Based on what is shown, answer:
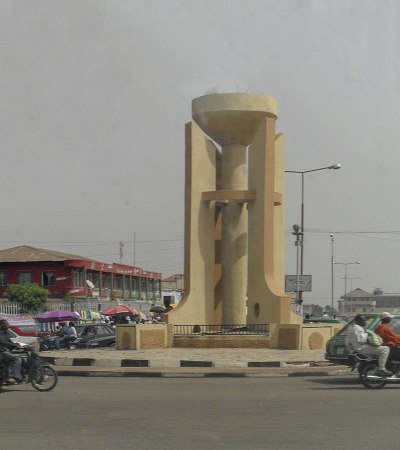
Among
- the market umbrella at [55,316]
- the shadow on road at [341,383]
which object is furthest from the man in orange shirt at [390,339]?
the market umbrella at [55,316]

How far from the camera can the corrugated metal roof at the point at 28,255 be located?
71875 millimetres

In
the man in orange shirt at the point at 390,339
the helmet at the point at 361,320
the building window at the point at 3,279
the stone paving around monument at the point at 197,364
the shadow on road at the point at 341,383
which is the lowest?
the stone paving around monument at the point at 197,364

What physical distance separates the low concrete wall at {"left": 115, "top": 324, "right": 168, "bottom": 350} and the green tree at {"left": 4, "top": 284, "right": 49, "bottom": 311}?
33827mm

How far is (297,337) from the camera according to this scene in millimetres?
28578

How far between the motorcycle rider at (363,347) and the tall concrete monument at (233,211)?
12317 millimetres

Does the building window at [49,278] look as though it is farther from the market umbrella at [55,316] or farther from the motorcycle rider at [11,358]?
the motorcycle rider at [11,358]

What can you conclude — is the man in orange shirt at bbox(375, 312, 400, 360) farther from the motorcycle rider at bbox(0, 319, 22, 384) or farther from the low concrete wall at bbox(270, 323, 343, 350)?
the low concrete wall at bbox(270, 323, 343, 350)

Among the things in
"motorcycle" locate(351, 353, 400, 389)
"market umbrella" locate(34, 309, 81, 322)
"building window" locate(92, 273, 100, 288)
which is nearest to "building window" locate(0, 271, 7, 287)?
"building window" locate(92, 273, 100, 288)

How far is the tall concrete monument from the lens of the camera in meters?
30.6

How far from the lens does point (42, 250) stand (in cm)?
7794

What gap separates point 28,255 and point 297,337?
1926 inches

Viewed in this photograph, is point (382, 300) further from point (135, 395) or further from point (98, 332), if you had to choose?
point (135, 395)

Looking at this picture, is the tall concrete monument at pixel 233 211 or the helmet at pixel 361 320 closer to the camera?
the helmet at pixel 361 320

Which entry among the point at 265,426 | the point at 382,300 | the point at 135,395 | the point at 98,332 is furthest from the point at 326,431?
the point at 382,300
